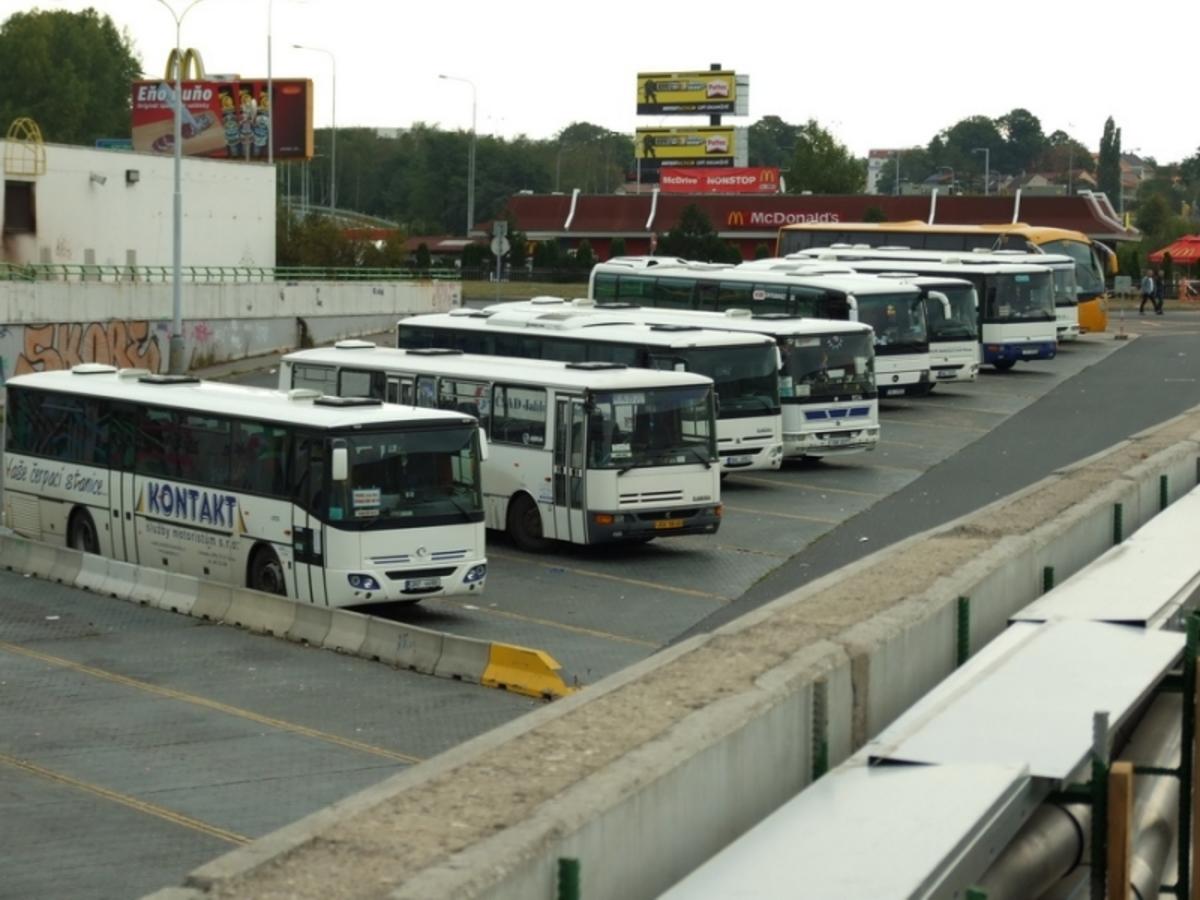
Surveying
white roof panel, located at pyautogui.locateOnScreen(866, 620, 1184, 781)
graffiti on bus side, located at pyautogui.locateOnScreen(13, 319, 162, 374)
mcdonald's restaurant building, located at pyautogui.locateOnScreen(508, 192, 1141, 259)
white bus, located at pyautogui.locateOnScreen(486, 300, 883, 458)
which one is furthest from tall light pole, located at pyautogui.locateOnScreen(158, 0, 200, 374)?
mcdonald's restaurant building, located at pyautogui.locateOnScreen(508, 192, 1141, 259)

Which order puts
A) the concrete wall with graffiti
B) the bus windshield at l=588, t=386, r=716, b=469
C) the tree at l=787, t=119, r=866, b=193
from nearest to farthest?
the bus windshield at l=588, t=386, r=716, b=469 < the concrete wall with graffiti < the tree at l=787, t=119, r=866, b=193

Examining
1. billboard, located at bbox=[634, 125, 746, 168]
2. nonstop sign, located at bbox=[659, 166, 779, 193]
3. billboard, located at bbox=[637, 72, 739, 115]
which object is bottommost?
nonstop sign, located at bbox=[659, 166, 779, 193]

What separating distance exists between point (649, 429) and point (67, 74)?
118 m

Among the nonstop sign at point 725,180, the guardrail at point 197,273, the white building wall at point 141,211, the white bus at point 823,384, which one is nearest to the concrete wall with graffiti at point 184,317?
the guardrail at point 197,273

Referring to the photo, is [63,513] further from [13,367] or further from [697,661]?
[13,367]

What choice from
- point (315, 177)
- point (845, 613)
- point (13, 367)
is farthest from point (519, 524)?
point (315, 177)

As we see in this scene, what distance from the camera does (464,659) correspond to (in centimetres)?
1752

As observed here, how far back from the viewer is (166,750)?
48.9ft

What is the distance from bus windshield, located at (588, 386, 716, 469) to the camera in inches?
949

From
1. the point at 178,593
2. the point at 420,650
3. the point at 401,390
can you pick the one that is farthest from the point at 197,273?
the point at 420,650

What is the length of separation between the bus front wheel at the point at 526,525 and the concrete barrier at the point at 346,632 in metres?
6.10

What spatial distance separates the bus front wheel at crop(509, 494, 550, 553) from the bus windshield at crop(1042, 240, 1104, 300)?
38.5 meters

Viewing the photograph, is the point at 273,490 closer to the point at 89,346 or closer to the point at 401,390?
the point at 401,390

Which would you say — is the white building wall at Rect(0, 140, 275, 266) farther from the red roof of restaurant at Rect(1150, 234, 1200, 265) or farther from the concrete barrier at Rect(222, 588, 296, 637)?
the red roof of restaurant at Rect(1150, 234, 1200, 265)
